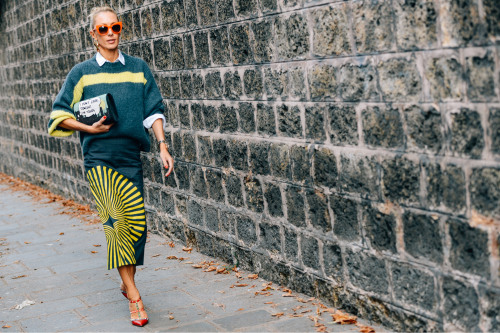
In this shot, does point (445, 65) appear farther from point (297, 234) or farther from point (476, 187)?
point (297, 234)

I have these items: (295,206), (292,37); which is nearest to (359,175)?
(295,206)

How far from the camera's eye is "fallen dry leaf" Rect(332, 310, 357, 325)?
15.2 ft

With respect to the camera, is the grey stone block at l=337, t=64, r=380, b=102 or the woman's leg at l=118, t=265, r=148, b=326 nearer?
the grey stone block at l=337, t=64, r=380, b=102

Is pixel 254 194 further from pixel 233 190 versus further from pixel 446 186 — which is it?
pixel 446 186

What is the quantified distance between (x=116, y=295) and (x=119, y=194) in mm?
1117

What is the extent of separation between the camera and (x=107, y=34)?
16.2 feet

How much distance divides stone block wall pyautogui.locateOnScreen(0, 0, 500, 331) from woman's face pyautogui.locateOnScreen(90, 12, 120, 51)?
1112 mm

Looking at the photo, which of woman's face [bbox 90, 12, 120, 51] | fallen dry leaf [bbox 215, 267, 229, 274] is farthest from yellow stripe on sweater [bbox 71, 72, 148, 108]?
fallen dry leaf [bbox 215, 267, 229, 274]

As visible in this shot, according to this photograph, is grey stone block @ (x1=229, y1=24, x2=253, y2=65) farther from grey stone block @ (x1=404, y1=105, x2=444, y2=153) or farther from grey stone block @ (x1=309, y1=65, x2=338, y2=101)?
grey stone block @ (x1=404, y1=105, x2=444, y2=153)

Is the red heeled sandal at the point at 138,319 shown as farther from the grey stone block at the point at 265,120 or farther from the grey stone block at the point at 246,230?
the grey stone block at the point at 265,120

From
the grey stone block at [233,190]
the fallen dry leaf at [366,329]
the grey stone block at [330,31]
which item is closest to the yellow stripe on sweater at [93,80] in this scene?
the grey stone block at [330,31]

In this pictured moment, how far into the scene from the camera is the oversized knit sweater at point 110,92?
4.99 meters

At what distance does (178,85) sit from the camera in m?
7.02

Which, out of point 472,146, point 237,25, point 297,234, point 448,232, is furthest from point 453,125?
point 237,25
